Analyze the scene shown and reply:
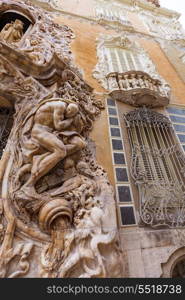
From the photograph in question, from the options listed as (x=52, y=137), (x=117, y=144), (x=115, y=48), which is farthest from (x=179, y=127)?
(x=115, y=48)

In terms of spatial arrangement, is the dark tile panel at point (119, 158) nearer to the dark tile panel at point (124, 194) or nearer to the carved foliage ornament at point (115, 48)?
the dark tile panel at point (124, 194)

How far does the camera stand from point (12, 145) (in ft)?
11.8

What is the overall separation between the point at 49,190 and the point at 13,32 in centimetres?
656

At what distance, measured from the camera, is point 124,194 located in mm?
3834

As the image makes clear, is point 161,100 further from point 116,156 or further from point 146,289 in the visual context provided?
point 146,289

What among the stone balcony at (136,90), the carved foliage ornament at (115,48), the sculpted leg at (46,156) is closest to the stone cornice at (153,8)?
the carved foliage ornament at (115,48)

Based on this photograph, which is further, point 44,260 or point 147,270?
point 147,270

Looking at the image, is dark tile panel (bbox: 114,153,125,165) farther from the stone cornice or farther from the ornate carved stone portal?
the stone cornice

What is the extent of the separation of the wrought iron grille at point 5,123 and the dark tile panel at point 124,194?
8.96ft

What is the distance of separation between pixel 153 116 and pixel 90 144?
7.48ft

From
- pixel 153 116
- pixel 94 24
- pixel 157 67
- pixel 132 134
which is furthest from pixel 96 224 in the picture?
pixel 94 24

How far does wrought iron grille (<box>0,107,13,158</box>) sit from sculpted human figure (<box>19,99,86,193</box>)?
1077mm

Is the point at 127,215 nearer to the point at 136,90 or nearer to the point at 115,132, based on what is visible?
the point at 115,132

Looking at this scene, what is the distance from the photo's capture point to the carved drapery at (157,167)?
3.65m
